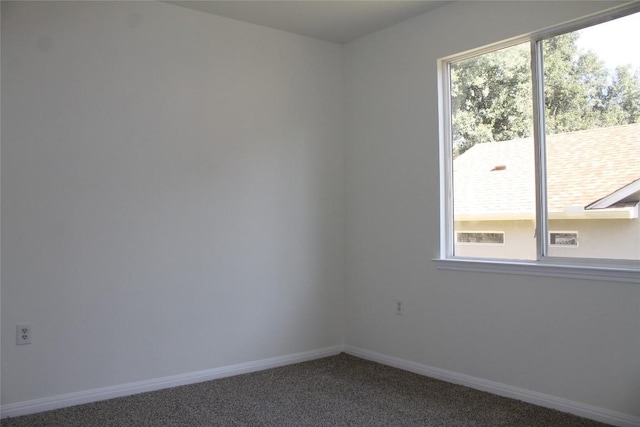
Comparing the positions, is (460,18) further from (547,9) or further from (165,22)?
(165,22)

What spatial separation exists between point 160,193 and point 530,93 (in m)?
2.41

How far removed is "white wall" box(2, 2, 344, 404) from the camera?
3.08 m

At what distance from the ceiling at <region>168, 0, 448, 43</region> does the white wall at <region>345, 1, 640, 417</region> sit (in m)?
0.14

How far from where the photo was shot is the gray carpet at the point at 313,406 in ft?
9.48

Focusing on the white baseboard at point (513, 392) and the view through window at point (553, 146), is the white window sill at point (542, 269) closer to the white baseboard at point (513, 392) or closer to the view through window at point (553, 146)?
the view through window at point (553, 146)

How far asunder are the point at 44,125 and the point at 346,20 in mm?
2150

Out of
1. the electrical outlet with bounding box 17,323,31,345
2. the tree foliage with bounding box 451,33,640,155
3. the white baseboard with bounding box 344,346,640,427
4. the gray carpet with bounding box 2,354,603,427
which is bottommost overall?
the gray carpet with bounding box 2,354,603,427

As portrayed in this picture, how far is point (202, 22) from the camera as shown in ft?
12.2

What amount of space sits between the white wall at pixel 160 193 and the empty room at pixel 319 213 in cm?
1

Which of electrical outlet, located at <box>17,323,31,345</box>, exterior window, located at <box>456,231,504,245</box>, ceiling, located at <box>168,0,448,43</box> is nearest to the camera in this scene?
electrical outlet, located at <box>17,323,31,345</box>

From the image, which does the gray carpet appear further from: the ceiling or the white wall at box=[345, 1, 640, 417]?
the ceiling

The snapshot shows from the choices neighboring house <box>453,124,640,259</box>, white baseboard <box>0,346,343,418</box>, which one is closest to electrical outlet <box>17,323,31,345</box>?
white baseboard <box>0,346,343,418</box>

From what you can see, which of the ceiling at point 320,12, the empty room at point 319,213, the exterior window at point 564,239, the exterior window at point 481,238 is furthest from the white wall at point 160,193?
the exterior window at point 564,239

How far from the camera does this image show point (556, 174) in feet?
10.3
